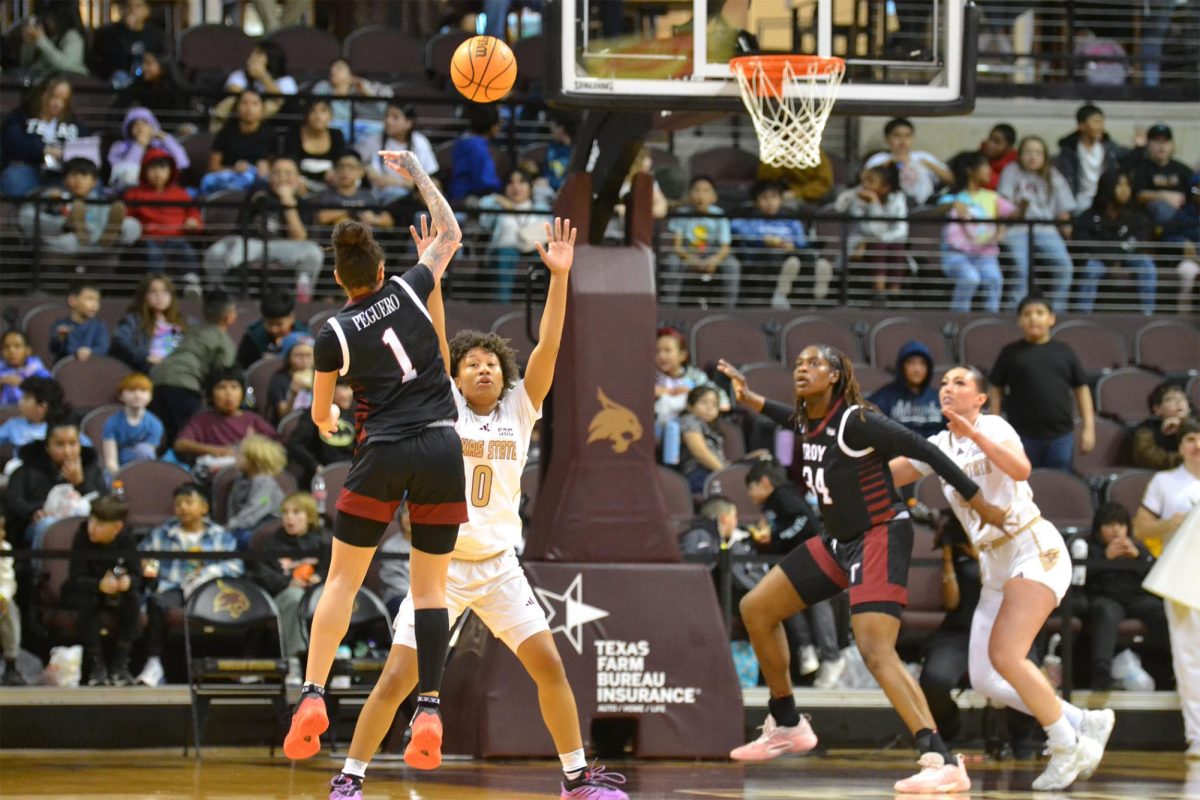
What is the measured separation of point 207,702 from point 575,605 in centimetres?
224

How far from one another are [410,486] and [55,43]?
38.8 ft

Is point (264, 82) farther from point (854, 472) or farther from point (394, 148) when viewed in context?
point (854, 472)

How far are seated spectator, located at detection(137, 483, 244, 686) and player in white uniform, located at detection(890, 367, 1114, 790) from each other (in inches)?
171

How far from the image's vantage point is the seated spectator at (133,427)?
41.7ft

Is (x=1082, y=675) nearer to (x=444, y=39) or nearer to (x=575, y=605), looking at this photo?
(x=575, y=605)

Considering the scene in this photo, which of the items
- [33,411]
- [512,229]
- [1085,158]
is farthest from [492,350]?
[1085,158]

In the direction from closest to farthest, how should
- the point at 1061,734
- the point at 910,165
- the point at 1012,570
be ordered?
the point at 1061,734 → the point at 1012,570 → the point at 910,165

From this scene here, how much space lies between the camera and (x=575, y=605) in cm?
1020

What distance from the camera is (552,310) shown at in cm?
775

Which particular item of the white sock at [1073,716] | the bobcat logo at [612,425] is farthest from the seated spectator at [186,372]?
the white sock at [1073,716]

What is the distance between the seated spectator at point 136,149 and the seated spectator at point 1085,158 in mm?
7879

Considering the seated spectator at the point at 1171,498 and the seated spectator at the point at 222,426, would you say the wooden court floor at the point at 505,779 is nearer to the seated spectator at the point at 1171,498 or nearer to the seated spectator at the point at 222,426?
the seated spectator at the point at 1171,498

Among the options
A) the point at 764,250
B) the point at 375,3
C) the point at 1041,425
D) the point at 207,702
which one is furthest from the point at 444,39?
the point at 207,702

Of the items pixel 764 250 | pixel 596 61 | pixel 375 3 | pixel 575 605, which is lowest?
pixel 575 605
